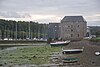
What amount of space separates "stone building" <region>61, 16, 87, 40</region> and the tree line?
19.8 metres

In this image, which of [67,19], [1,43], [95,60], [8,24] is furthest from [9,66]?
[8,24]

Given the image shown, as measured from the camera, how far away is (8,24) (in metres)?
139

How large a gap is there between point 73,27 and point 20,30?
32554 millimetres

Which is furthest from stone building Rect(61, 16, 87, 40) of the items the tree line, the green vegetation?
the green vegetation

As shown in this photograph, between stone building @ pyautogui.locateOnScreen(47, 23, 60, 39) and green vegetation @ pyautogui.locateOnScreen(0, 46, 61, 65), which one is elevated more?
stone building @ pyautogui.locateOnScreen(47, 23, 60, 39)

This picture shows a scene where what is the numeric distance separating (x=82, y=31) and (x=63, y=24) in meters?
9.92

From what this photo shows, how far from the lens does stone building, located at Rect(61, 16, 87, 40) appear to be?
401 ft

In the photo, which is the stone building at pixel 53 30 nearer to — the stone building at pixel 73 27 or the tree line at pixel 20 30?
the tree line at pixel 20 30

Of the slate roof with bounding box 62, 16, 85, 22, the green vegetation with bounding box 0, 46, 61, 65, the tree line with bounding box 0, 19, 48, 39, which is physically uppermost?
the slate roof with bounding box 62, 16, 85, 22

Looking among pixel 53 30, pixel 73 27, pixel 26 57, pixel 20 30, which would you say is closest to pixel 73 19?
pixel 73 27

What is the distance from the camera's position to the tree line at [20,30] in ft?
422

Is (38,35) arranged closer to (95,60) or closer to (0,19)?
(0,19)

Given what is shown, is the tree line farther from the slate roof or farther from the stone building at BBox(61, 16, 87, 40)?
the slate roof

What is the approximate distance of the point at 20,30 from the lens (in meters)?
142
